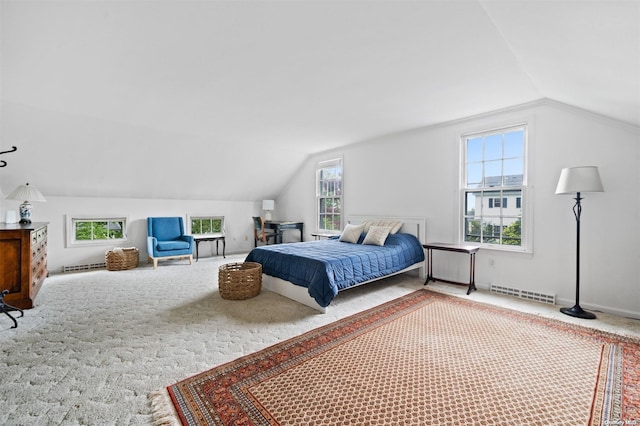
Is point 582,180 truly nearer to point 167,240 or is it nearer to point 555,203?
point 555,203

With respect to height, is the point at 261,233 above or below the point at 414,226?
below

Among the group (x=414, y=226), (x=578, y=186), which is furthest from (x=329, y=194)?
(x=578, y=186)

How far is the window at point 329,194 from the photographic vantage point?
6223 millimetres

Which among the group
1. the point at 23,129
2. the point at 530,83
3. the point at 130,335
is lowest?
the point at 130,335

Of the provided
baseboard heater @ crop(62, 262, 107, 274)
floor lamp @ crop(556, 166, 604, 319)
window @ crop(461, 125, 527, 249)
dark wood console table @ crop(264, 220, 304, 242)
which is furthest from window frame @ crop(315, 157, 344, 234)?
baseboard heater @ crop(62, 262, 107, 274)

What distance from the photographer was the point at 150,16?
6.77ft

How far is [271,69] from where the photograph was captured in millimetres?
2824

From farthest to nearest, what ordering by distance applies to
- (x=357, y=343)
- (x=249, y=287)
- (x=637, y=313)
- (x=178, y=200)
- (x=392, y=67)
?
(x=178, y=200), (x=249, y=287), (x=637, y=313), (x=392, y=67), (x=357, y=343)

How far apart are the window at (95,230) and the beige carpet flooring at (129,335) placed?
1.07m

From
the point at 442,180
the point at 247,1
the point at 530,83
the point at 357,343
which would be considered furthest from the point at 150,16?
the point at 442,180

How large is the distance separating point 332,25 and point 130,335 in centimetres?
303

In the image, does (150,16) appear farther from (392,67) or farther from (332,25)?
(392,67)

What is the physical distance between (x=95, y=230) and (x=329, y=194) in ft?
15.2

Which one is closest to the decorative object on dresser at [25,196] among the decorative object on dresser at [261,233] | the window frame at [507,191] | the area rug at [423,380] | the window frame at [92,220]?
the window frame at [92,220]
